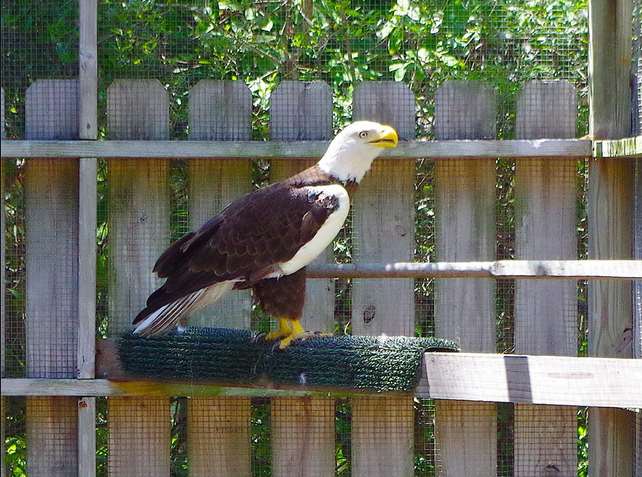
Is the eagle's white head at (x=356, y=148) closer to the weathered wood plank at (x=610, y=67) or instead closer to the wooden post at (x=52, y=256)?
the weathered wood plank at (x=610, y=67)

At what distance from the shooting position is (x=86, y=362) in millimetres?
2953

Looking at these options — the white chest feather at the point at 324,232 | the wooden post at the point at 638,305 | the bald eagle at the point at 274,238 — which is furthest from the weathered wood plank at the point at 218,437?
the wooden post at the point at 638,305

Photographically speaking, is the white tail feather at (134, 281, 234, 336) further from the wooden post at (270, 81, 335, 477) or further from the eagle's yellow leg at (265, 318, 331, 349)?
the wooden post at (270, 81, 335, 477)

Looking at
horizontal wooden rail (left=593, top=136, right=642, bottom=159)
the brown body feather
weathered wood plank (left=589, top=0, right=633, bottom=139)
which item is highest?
weathered wood plank (left=589, top=0, right=633, bottom=139)

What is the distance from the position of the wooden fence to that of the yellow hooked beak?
0.52 feet

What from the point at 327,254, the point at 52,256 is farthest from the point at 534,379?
the point at 52,256

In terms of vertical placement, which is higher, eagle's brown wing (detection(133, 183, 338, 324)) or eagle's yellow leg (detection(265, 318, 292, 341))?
eagle's brown wing (detection(133, 183, 338, 324))

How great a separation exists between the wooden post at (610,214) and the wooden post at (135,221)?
1.41 meters

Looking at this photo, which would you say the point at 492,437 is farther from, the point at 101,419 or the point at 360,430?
the point at 101,419

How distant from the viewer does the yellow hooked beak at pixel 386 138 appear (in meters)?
2.78

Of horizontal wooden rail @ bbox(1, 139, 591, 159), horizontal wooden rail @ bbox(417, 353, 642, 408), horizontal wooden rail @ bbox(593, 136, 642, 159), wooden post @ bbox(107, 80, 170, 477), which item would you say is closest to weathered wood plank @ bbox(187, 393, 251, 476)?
wooden post @ bbox(107, 80, 170, 477)

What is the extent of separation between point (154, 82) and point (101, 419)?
128 centimetres

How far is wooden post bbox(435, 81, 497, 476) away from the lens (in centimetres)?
300

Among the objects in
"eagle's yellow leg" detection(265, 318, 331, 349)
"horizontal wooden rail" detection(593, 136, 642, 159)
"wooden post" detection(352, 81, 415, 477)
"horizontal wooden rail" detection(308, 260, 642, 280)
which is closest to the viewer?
"horizontal wooden rail" detection(308, 260, 642, 280)
